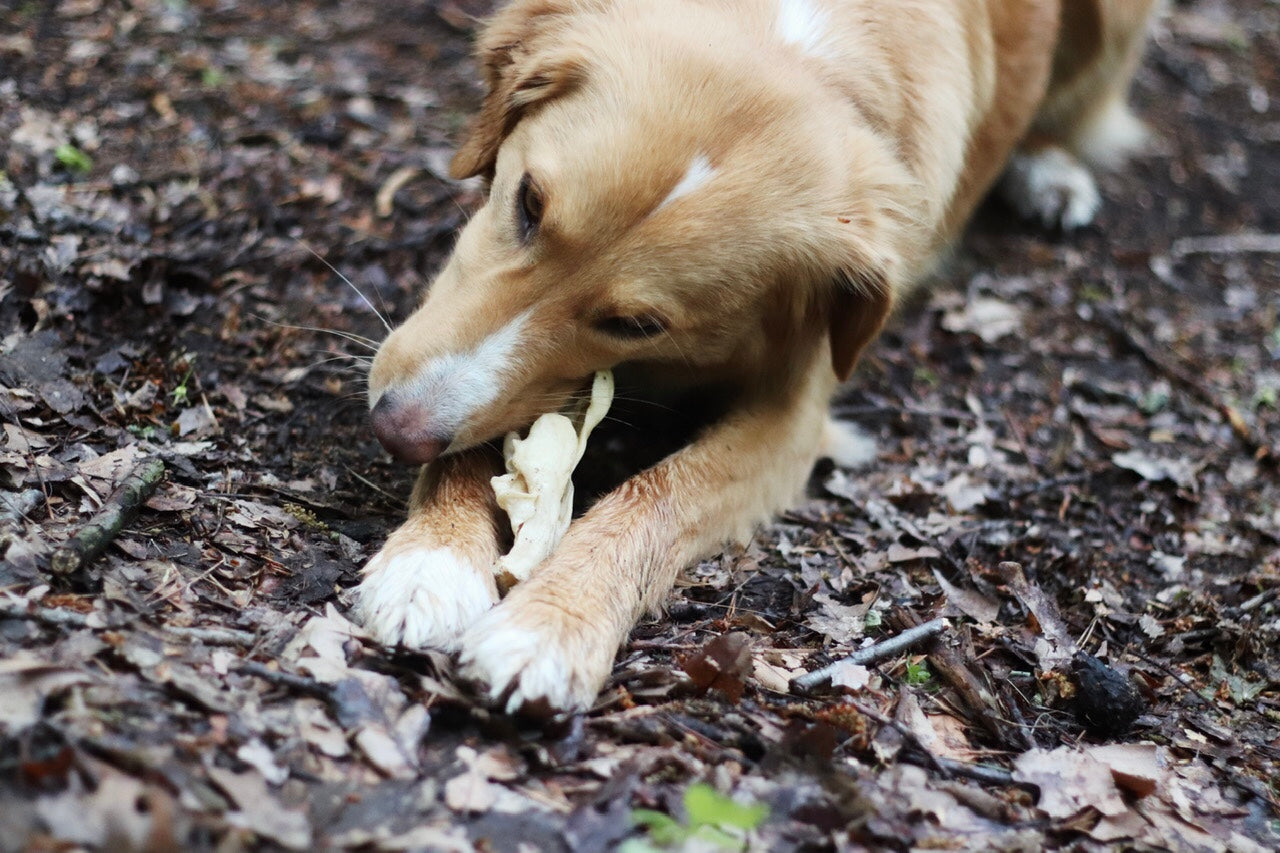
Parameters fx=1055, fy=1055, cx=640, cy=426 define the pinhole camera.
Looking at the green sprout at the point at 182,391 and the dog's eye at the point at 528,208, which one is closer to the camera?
the dog's eye at the point at 528,208

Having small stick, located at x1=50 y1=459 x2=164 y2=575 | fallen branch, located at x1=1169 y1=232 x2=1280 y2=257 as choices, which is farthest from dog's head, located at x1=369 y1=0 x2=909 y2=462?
fallen branch, located at x1=1169 y1=232 x2=1280 y2=257

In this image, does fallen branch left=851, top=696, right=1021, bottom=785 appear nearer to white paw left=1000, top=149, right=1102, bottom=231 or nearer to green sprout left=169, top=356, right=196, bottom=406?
green sprout left=169, top=356, right=196, bottom=406

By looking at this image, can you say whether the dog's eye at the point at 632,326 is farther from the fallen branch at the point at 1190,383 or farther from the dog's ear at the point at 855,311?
the fallen branch at the point at 1190,383

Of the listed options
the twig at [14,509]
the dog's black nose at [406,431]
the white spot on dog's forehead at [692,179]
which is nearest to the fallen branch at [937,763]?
the dog's black nose at [406,431]

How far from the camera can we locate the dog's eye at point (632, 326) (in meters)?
3.24

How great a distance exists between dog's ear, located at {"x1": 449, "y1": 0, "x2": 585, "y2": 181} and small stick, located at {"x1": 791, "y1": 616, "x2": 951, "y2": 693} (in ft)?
6.47

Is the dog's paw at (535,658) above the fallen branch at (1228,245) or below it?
above

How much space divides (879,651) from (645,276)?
1303 mm

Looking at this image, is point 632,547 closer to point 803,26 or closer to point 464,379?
point 464,379

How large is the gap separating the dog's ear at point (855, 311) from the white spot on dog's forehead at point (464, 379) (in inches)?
42.6

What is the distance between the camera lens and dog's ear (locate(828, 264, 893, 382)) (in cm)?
344

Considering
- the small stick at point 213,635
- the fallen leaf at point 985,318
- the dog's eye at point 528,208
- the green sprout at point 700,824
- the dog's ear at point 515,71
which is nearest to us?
the green sprout at point 700,824

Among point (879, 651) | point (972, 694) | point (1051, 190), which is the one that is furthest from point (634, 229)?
point (1051, 190)

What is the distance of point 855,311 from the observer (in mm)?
3564
